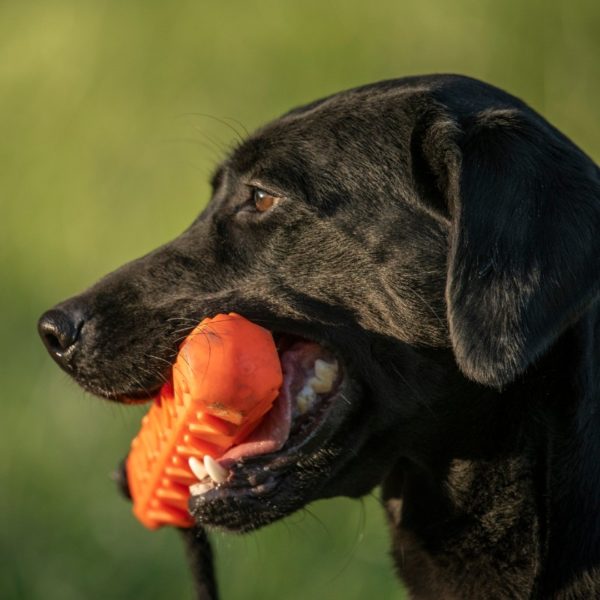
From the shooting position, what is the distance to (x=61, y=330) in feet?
10.9

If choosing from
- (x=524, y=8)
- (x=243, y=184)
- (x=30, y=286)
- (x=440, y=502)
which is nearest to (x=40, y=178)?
(x=30, y=286)

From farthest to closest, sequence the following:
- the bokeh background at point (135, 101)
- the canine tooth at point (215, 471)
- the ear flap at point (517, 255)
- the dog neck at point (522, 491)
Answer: the bokeh background at point (135, 101), the canine tooth at point (215, 471), the dog neck at point (522, 491), the ear flap at point (517, 255)

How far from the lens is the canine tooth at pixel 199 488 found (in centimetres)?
319

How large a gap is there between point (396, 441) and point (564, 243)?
707 millimetres

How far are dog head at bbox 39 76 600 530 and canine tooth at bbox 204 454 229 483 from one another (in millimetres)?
25

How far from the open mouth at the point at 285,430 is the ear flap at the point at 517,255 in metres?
0.40

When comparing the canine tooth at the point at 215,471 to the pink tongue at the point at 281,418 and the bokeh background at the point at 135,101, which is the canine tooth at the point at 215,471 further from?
the bokeh background at the point at 135,101

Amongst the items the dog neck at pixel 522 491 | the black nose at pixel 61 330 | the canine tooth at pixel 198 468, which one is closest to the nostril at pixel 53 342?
the black nose at pixel 61 330

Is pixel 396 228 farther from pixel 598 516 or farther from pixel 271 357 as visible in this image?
pixel 598 516

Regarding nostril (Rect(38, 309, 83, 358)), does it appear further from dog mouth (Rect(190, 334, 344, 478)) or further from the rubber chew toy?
dog mouth (Rect(190, 334, 344, 478))

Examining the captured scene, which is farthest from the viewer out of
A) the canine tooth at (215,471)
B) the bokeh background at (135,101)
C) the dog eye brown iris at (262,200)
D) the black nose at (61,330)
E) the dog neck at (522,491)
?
the bokeh background at (135,101)

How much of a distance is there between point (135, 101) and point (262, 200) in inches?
204

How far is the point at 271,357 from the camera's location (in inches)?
124

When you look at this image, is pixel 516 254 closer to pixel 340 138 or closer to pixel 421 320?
pixel 421 320
